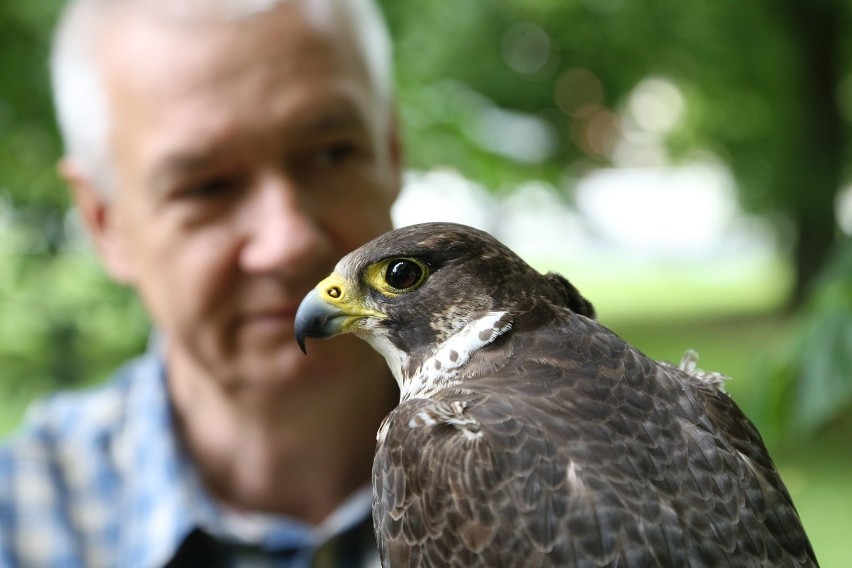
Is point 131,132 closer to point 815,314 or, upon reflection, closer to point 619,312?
point 815,314

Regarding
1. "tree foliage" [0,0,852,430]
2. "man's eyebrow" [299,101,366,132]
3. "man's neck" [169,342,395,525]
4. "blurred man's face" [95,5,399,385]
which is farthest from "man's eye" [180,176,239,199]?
"tree foliage" [0,0,852,430]

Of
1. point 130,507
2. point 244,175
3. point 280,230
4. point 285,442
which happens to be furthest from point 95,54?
point 130,507

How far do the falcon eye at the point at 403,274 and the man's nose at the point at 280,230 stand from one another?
0.56 metres

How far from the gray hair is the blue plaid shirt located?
2.39 ft

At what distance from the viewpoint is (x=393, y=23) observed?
479cm

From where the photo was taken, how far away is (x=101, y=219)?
2.38 meters

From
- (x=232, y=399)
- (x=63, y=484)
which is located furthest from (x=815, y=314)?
(x=63, y=484)

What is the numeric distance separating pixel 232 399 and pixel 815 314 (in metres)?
1.47

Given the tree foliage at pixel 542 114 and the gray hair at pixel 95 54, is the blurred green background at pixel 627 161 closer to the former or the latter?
the tree foliage at pixel 542 114

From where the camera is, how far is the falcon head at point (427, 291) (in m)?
1.22

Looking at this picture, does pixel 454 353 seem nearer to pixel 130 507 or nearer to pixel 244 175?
pixel 244 175

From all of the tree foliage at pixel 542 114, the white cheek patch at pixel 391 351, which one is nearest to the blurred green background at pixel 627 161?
the tree foliage at pixel 542 114

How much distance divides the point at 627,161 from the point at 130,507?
276 inches

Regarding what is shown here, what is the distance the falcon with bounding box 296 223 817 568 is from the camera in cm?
102
